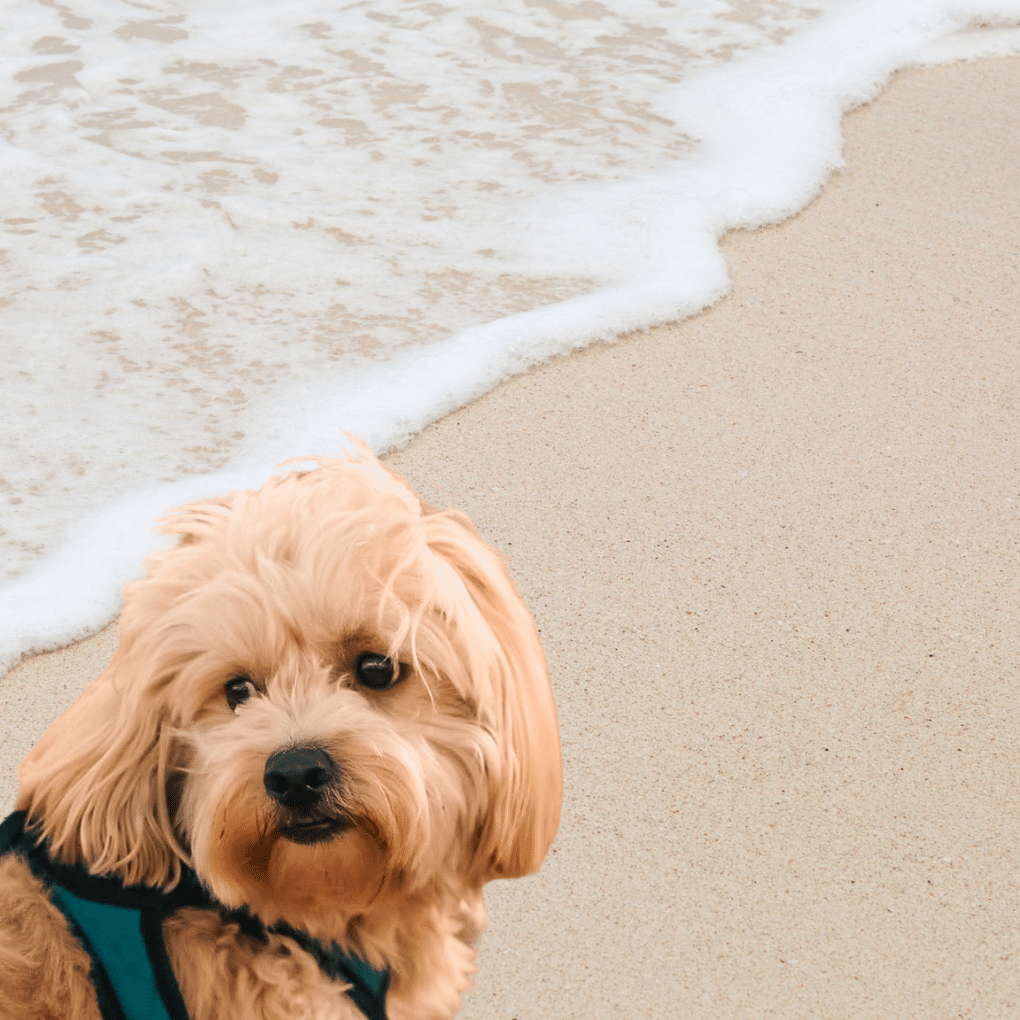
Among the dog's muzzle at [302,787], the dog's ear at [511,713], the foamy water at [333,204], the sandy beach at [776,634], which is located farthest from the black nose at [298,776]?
the foamy water at [333,204]

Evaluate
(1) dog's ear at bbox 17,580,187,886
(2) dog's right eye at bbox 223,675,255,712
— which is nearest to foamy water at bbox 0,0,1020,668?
(1) dog's ear at bbox 17,580,187,886

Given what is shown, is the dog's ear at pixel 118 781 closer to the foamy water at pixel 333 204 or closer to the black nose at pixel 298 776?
the black nose at pixel 298 776

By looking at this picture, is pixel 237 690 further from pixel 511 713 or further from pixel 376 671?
pixel 511 713

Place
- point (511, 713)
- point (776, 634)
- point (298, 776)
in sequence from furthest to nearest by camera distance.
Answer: point (776, 634), point (511, 713), point (298, 776)

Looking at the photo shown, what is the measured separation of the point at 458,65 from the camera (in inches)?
273

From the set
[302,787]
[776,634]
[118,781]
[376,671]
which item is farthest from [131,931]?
[776,634]

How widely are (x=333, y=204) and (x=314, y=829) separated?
4.19 m

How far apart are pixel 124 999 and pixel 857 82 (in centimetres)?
589

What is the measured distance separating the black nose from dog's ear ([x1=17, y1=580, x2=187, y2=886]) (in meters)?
0.19

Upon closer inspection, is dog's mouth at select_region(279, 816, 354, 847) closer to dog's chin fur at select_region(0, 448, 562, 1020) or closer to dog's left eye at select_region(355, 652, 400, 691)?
dog's chin fur at select_region(0, 448, 562, 1020)

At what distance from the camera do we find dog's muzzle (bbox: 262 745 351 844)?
1.62 m

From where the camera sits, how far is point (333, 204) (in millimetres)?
5438

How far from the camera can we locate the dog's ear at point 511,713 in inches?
69.2

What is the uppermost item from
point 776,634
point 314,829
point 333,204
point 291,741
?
point 291,741
